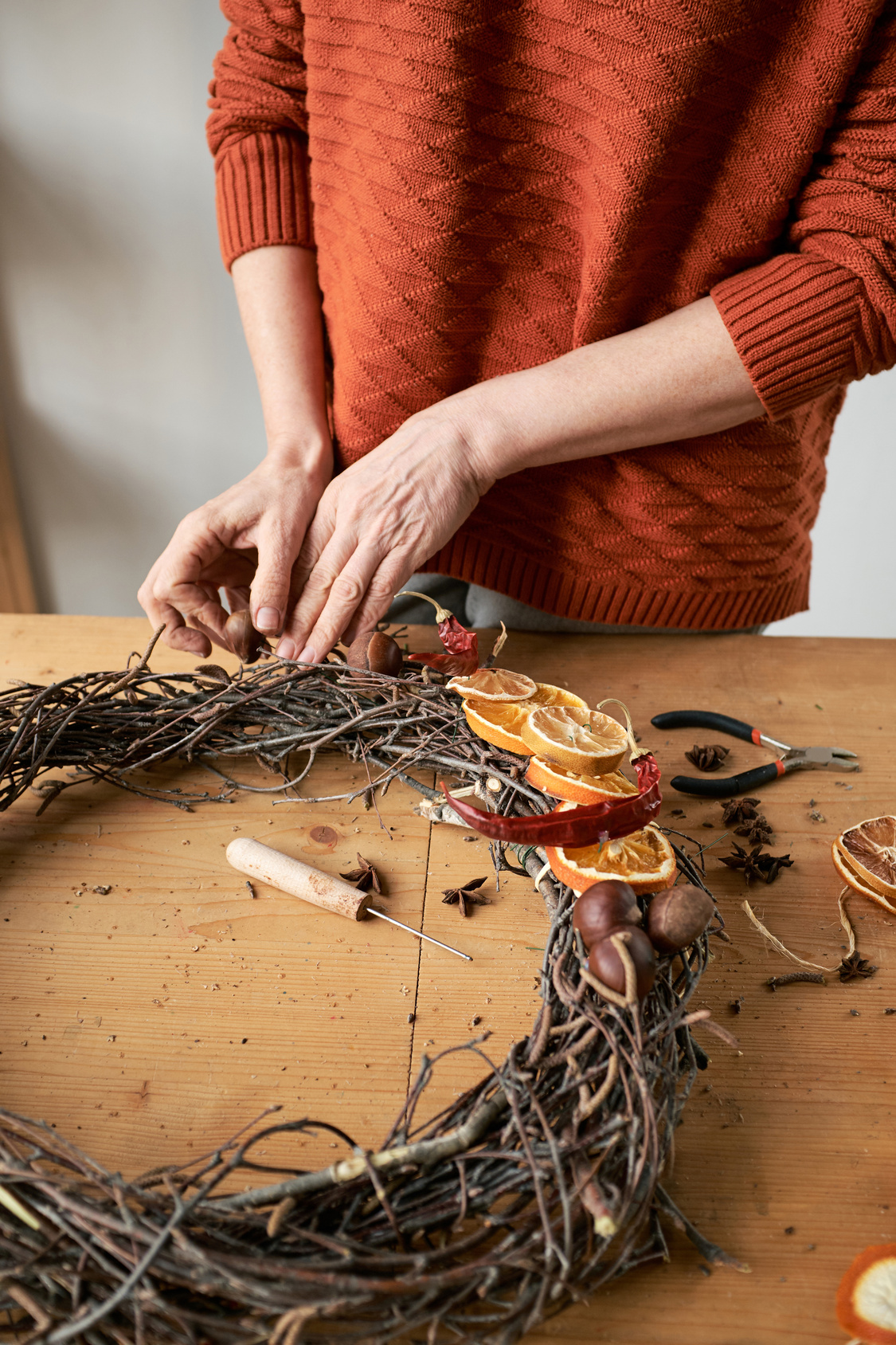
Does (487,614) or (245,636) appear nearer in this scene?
(245,636)

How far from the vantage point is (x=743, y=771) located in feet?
4.37

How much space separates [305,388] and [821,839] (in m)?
1.10

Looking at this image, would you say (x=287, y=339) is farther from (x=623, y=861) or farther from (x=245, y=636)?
(x=623, y=861)

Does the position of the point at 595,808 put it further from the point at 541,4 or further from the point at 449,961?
the point at 541,4

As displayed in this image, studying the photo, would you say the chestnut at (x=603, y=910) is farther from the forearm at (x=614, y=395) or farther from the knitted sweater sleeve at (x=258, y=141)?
the knitted sweater sleeve at (x=258, y=141)

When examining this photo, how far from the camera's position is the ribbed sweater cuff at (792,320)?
4.00ft

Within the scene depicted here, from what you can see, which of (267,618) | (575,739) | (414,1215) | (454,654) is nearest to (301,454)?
(267,618)

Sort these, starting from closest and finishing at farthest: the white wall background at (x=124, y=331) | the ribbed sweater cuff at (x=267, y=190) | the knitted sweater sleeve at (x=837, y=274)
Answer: the knitted sweater sleeve at (x=837, y=274)
the ribbed sweater cuff at (x=267, y=190)
the white wall background at (x=124, y=331)

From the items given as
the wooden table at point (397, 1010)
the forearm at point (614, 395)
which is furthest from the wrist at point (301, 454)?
the wooden table at point (397, 1010)

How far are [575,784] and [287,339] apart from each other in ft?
3.25

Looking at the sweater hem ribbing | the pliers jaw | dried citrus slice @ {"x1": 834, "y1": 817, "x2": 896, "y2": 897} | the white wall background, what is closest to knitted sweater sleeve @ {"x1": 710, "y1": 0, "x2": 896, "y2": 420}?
the sweater hem ribbing

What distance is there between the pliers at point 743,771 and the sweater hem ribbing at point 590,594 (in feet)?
0.77

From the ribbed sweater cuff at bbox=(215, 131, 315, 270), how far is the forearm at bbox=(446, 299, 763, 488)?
527mm

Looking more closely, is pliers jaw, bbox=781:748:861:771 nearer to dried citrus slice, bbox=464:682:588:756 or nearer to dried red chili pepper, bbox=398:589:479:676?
dried citrus slice, bbox=464:682:588:756
